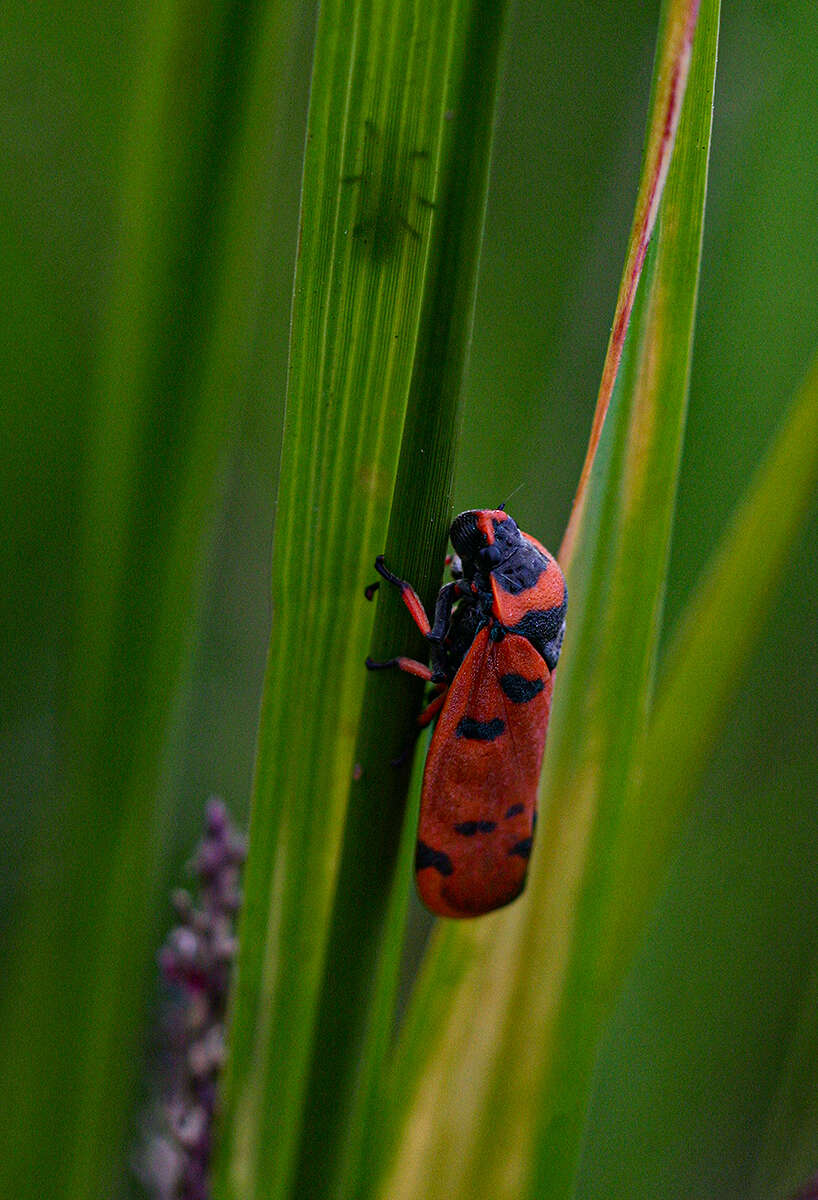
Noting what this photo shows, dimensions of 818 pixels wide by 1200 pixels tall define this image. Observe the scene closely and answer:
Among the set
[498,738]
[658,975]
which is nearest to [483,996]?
[498,738]

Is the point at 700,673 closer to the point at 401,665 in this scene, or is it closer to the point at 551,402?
the point at 401,665

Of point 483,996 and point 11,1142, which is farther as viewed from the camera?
point 11,1142

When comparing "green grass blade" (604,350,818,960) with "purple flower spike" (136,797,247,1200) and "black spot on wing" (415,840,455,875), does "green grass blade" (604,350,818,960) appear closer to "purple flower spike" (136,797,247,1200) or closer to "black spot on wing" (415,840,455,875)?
"black spot on wing" (415,840,455,875)

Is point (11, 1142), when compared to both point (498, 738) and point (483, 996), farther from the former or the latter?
point (498, 738)

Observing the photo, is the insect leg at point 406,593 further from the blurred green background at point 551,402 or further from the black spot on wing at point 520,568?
the black spot on wing at point 520,568

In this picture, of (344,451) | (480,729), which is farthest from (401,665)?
(480,729)

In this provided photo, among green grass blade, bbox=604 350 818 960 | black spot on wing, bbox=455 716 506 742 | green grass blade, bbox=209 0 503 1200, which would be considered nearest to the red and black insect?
black spot on wing, bbox=455 716 506 742
